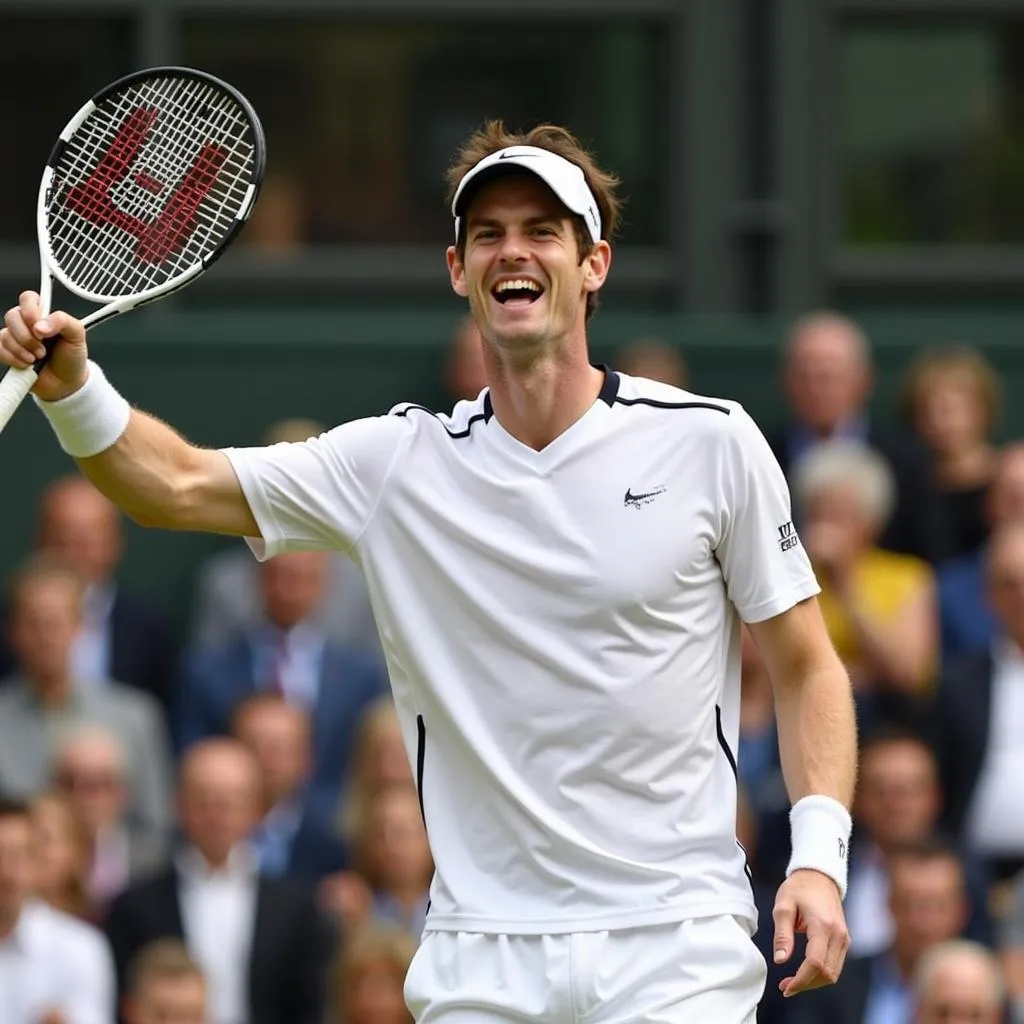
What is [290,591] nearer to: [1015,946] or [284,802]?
[284,802]

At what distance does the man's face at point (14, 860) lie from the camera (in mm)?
7457

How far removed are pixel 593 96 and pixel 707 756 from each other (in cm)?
672

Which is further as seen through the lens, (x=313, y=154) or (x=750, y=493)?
(x=313, y=154)

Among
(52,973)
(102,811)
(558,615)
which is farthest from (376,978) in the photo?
(558,615)

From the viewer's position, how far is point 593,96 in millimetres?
10719

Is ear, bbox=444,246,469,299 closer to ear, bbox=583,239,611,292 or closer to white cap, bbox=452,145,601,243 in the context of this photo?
white cap, bbox=452,145,601,243

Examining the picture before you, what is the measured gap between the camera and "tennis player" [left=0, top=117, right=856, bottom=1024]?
13.9 feet

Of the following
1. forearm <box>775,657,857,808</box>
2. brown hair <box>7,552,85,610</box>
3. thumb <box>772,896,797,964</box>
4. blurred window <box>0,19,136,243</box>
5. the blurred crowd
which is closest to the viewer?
thumb <box>772,896,797,964</box>

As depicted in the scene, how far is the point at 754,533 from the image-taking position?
14.2 feet

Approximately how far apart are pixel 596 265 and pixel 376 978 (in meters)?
3.48

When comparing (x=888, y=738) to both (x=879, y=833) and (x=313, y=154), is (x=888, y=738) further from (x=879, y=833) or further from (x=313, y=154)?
(x=313, y=154)

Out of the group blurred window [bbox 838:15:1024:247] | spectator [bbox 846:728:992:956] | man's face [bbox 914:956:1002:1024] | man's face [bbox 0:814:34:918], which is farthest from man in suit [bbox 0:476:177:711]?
blurred window [bbox 838:15:1024:247]

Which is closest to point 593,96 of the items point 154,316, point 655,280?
point 655,280

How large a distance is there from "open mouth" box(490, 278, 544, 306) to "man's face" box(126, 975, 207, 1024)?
3.50 meters
